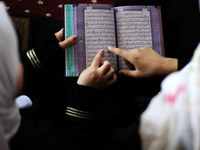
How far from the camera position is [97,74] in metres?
0.71

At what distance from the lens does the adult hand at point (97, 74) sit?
70 cm

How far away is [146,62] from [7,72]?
1.61 ft

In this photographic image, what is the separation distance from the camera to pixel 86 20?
29.5 inches

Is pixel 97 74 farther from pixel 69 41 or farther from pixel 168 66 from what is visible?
pixel 168 66

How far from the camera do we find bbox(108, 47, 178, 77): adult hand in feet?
2.42

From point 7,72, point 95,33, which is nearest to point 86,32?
point 95,33

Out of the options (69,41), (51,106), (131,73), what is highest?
(69,41)

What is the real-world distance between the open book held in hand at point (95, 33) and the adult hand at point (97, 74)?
34 millimetres

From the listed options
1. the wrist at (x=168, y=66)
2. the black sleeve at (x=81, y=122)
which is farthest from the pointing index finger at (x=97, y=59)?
the wrist at (x=168, y=66)

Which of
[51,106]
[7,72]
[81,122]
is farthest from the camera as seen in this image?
[51,106]

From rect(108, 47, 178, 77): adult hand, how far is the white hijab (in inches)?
15.2

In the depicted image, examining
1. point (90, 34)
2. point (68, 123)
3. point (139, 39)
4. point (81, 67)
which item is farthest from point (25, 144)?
point (139, 39)

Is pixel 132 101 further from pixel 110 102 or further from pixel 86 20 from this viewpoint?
pixel 86 20

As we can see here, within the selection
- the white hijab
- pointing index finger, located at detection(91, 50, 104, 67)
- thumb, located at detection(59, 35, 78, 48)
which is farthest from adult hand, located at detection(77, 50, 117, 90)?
the white hijab
